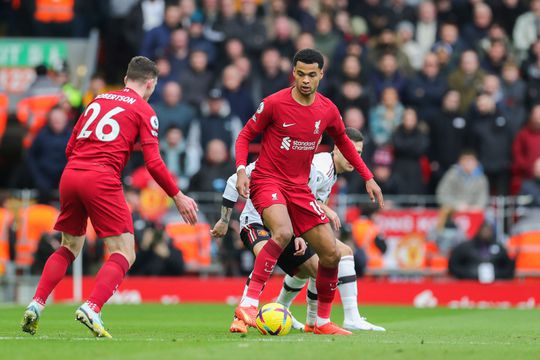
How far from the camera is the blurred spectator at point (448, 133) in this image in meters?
21.7

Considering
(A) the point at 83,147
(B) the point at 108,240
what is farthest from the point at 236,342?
(A) the point at 83,147

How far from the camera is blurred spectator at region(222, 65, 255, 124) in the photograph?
72.5ft

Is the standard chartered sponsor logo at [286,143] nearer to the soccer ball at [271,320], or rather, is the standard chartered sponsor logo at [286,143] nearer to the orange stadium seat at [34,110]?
the soccer ball at [271,320]

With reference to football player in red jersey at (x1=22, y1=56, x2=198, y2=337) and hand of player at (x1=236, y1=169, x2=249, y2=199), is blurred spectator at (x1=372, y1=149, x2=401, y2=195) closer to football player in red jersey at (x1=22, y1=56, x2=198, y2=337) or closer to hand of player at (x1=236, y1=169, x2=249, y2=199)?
hand of player at (x1=236, y1=169, x2=249, y2=199)

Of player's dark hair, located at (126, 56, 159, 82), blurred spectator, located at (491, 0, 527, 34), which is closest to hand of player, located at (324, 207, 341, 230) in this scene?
player's dark hair, located at (126, 56, 159, 82)

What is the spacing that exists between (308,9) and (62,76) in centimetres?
506

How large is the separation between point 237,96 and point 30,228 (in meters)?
4.46

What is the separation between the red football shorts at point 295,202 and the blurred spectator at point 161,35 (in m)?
12.1

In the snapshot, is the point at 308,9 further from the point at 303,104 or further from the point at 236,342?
the point at 236,342

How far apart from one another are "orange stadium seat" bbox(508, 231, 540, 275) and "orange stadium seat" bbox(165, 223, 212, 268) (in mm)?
5017

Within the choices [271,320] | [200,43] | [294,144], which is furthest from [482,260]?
[271,320]

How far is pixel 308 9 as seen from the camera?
80.0ft

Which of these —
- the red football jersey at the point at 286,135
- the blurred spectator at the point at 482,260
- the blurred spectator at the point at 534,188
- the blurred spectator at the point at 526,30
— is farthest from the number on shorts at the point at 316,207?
the blurred spectator at the point at 526,30

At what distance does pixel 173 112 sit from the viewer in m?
21.8
